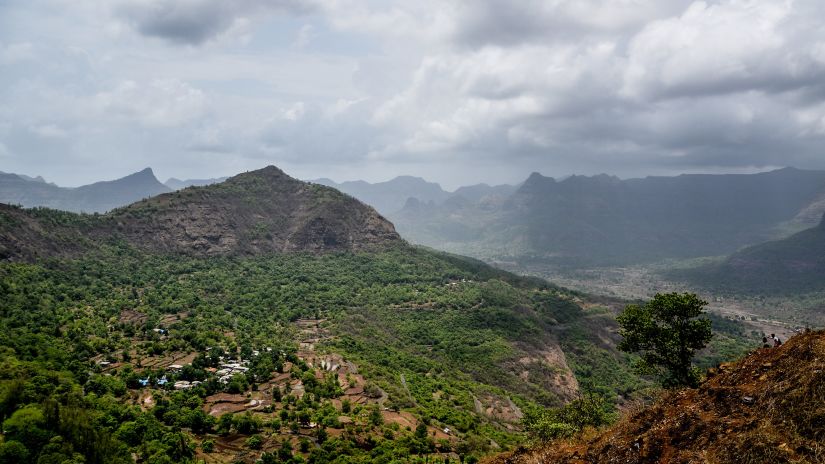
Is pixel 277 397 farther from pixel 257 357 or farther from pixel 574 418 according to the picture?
pixel 574 418

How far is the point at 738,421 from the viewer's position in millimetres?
16109

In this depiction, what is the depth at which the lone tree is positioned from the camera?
3341cm

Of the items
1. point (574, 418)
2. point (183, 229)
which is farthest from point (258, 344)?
point (183, 229)

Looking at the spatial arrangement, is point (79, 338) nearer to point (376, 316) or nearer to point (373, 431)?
point (373, 431)

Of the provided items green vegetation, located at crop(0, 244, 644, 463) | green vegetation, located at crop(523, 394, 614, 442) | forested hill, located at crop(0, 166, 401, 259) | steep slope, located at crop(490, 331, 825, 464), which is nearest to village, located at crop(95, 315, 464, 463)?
green vegetation, located at crop(0, 244, 644, 463)

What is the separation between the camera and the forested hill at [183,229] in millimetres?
115438

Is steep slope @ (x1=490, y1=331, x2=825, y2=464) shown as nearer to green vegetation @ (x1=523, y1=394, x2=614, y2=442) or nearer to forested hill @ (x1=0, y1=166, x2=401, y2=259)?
green vegetation @ (x1=523, y1=394, x2=614, y2=442)

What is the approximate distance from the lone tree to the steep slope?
1319 centimetres

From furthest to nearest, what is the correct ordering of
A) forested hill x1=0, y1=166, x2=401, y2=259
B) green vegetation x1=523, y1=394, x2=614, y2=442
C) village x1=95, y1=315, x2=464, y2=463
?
1. forested hill x1=0, y1=166, x2=401, y2=259
2. village x1=95, y1=315, x2=464, y2=463
3. green vegetation x1=523, y1=394, x2=614, y2=442

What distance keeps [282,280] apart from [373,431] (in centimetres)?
10224

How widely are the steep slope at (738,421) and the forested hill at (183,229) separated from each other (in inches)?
5260

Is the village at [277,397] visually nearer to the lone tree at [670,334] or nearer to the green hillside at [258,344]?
the green hillside at [258,344]

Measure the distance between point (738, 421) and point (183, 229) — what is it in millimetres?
179620

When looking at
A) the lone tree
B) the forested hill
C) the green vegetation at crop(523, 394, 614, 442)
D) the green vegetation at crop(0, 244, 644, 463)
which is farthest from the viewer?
the forested hill
